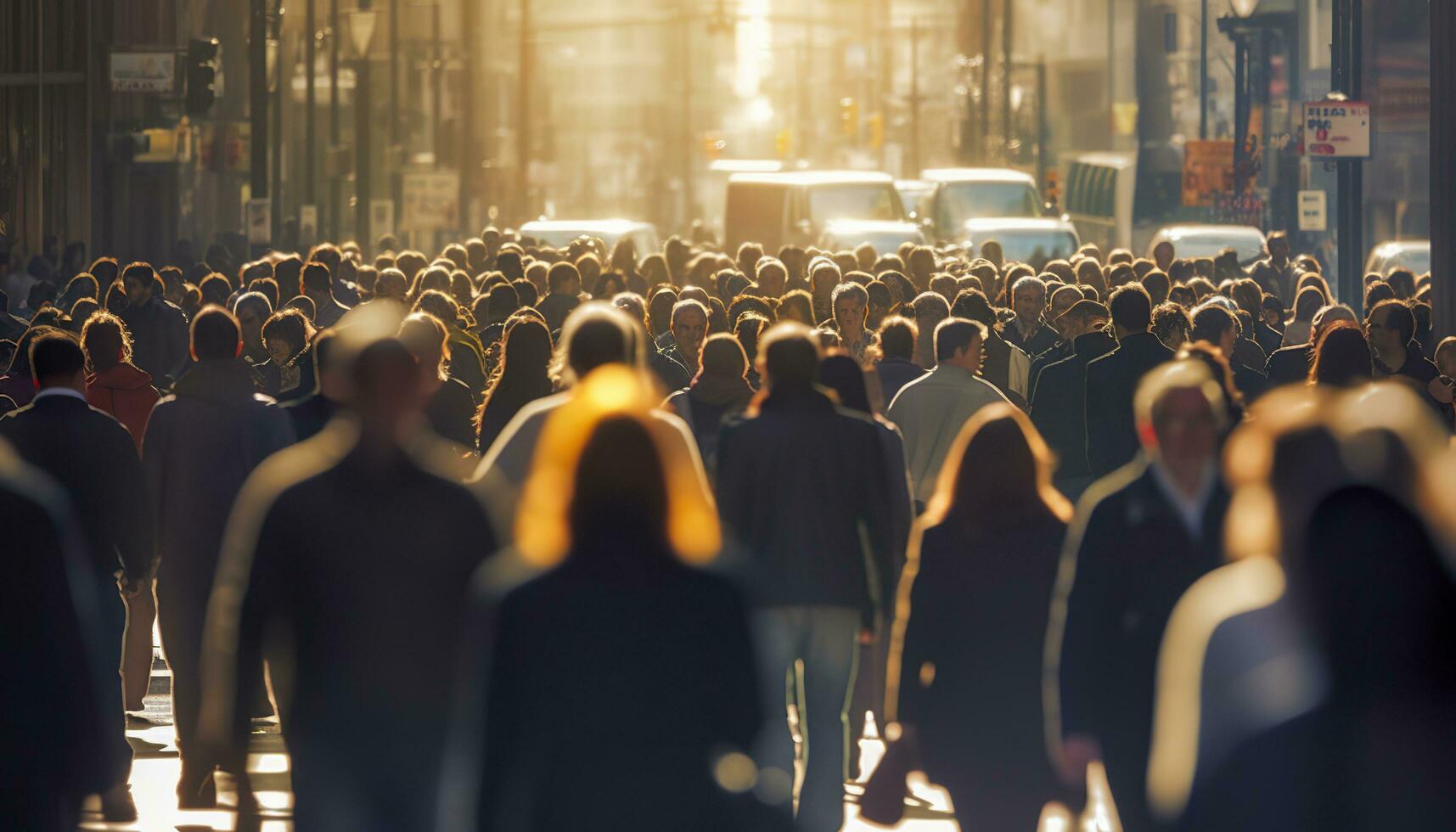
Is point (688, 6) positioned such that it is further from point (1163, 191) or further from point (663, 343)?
point (663, 343)

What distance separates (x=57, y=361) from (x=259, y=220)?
25.4 metres

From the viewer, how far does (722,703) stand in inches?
179

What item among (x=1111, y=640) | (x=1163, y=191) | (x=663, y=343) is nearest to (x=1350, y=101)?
(x=663, y=343)

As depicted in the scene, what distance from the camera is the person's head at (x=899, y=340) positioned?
40.5 feet

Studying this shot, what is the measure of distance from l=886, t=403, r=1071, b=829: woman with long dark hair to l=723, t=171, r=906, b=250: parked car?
30079 millimetres

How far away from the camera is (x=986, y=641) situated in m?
7.07

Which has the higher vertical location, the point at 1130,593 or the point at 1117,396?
the point at 1117,396

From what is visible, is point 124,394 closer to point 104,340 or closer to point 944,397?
point 104,340

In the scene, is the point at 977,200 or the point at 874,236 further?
the point at 977,200

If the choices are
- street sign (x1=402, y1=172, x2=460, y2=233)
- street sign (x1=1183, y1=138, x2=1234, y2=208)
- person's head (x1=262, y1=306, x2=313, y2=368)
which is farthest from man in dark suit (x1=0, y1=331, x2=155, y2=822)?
street sign (x1=1183, y1=138, x2=1234, y2=208)

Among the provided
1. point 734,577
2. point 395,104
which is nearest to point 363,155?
point 395,104

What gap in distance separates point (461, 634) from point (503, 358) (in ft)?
18.6

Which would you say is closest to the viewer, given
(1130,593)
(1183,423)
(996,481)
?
(1130,593)

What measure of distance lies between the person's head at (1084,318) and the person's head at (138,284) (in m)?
6.51
